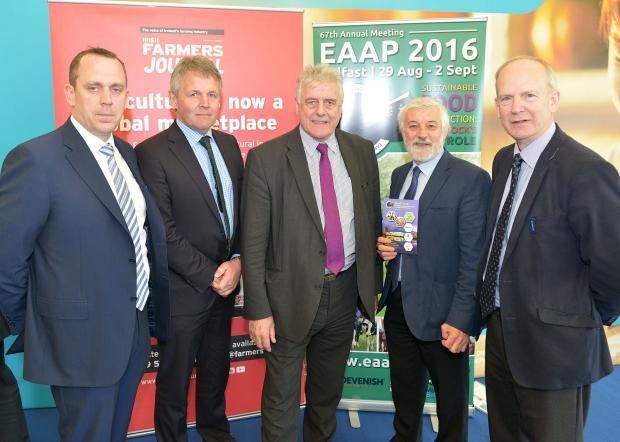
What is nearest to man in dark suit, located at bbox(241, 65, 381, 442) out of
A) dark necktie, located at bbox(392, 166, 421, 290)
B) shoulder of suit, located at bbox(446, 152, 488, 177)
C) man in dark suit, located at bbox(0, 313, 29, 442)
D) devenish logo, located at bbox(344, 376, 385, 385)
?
dark necktie, located at bbox(392, 166, 421, 290)

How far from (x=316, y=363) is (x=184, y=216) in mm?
1141

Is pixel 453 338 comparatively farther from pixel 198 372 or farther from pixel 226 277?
pixel 198 372

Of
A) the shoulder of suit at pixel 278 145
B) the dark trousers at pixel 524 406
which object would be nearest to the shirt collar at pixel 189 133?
the shoulder of suit at pixel 278 145

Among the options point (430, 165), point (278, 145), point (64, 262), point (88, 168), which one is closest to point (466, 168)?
point (430, 165)

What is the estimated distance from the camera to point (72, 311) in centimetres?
192

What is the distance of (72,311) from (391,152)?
2.45 metres

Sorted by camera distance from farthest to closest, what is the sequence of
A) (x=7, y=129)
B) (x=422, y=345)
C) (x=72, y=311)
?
(x=7, y=129) → (x=422, y=345) → (x=72, y=311)

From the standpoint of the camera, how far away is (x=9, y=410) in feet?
8.54

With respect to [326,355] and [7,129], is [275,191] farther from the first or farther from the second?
[7,129]

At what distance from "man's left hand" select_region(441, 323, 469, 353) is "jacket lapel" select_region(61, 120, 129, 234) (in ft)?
5.48

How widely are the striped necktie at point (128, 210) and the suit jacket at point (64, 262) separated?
0.06 metres

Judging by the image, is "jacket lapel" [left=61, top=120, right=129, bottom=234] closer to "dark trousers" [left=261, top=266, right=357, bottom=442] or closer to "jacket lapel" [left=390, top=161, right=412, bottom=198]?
"dark trousers" [left=261, top=266, right=357, bottom=442]

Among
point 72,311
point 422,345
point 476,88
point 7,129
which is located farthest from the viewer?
point 7,129

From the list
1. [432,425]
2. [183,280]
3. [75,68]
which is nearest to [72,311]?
[183,280]
